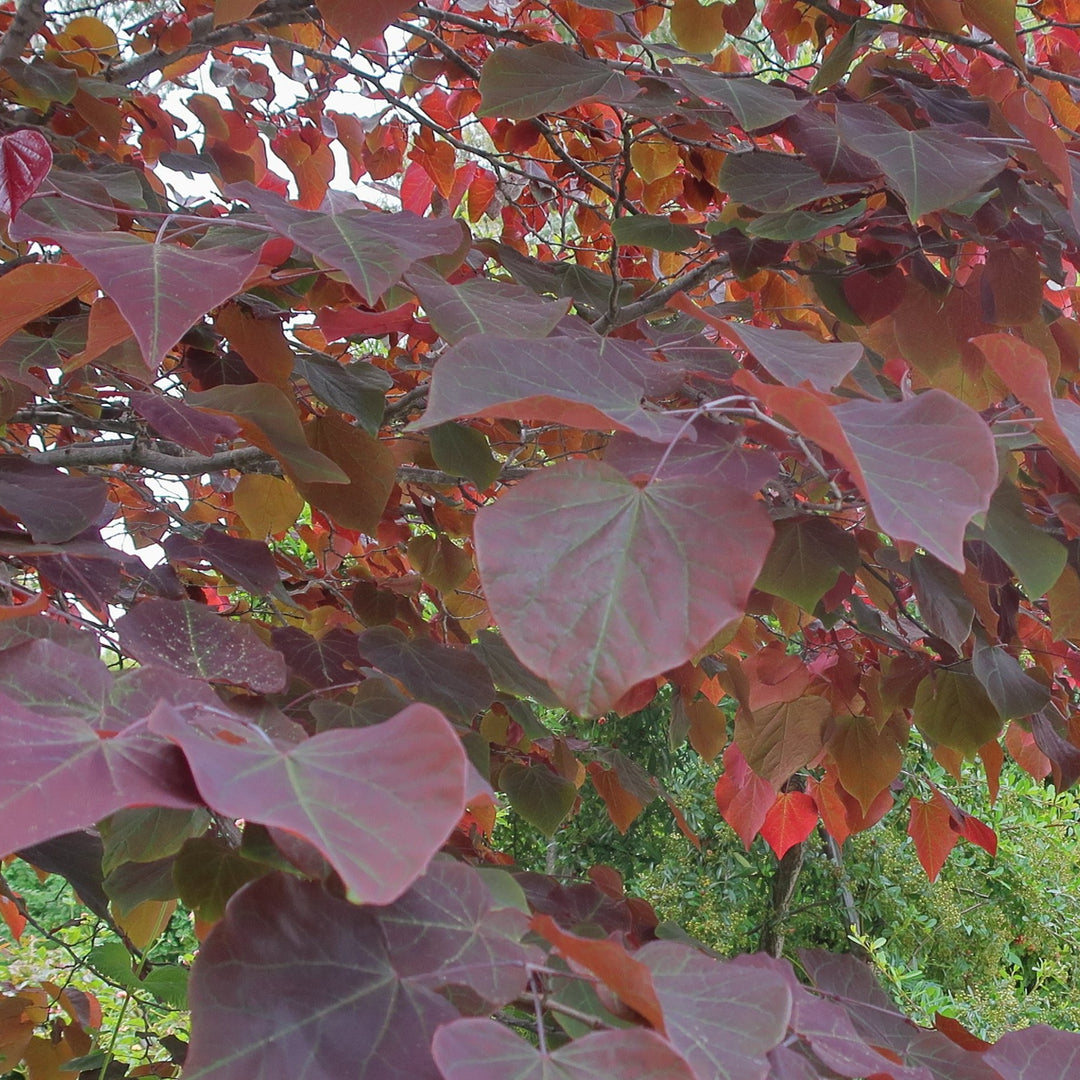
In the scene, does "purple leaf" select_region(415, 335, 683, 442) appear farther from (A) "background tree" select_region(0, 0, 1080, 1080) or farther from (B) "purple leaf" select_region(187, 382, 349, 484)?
(B) "purple leaf" select_region(187, 382, 349, 484)

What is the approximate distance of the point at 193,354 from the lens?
3.22 feet

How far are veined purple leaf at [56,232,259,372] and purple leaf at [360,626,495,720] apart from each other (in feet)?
1.34

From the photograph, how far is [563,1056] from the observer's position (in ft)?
1.19

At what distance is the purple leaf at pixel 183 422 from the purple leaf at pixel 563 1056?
53 cm

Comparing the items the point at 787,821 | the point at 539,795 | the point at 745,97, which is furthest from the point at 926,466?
the point at 787,821

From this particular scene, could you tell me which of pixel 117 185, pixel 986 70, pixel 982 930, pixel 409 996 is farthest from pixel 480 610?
pixel 982 930

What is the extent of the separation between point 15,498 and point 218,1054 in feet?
1.58

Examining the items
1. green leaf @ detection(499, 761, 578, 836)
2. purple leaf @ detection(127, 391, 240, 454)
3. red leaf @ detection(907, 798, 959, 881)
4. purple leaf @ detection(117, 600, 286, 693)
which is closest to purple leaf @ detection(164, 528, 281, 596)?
purple leaf @ detection(127, 391, 240, 454)

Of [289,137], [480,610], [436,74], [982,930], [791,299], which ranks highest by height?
[436,74]

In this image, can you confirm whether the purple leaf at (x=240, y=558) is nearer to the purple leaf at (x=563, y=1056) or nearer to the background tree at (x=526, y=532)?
the background tree at (x=526, y=532)

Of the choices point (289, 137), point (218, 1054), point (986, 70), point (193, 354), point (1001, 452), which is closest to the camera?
point (218, 1054)

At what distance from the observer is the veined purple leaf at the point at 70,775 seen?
31 centimetres

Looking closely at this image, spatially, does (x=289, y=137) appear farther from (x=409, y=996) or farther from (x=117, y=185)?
(x=409, y=996)

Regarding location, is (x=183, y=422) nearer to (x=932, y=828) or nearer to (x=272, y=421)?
(x=272, y=421)
